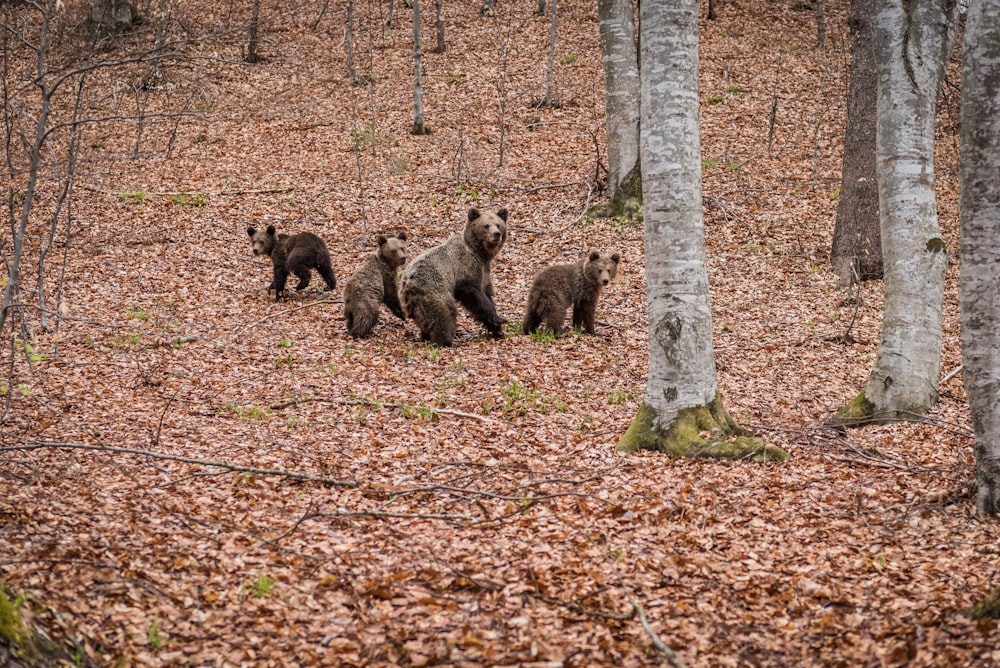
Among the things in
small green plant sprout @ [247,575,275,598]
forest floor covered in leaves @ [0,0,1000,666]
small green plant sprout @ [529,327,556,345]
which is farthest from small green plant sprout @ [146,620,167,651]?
small green plant sprout @ [529,327,556,345]

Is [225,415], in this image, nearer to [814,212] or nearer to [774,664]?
[774,664]

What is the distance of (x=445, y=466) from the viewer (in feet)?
25.5

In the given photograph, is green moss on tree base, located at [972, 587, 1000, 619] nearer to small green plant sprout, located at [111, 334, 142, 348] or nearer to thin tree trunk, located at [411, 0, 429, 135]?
small green plant sprout, located at [111, 334, 142, 348]

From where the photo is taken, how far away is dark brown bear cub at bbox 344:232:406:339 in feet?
41.3

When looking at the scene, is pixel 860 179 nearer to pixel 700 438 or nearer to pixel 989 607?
pixel 700 438

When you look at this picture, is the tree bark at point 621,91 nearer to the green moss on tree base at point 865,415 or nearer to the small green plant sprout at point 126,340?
the green moss on tree base at point 865,415

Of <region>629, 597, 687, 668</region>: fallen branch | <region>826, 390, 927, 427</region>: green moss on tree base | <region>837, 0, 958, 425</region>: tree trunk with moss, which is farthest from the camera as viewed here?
<region>826, 390, 927, 427</region>: green moss on tree base

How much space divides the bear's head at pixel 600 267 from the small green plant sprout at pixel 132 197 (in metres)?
11.7

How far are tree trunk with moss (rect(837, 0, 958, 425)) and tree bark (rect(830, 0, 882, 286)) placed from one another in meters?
6.40

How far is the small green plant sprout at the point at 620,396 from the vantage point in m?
9.82

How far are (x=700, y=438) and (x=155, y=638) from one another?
5080mm

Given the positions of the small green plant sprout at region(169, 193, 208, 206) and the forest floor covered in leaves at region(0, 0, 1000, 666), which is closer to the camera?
the forest floor covered in leaves at region(0, 0, 1000, 666)

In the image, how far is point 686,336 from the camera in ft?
25.6

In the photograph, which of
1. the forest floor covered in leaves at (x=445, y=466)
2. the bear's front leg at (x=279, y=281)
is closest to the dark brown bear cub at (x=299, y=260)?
the bear's front leg at (x=279, y=281)
